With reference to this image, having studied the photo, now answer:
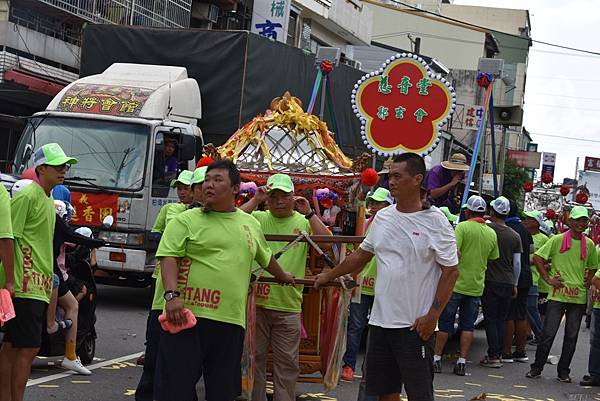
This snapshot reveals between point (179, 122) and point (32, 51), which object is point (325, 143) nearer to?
point (179, 122)

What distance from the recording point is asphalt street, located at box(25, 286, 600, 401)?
909 centimetres

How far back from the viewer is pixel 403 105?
14562mm

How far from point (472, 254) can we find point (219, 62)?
20.7 ft

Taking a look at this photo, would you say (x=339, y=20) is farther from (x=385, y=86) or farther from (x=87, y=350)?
(x=87, y=350)

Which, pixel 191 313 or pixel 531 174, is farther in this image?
pixel 531 174

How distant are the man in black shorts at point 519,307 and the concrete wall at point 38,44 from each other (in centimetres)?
1506

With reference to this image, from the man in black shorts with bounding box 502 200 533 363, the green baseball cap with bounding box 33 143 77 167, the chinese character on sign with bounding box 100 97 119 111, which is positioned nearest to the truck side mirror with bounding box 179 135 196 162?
the chinese character on sign with bounding box 100 97 119 111

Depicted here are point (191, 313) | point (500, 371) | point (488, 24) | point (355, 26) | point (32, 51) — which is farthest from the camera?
point (488, 24)

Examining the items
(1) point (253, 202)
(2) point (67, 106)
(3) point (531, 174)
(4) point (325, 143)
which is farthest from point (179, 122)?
(3) point (531, 174)

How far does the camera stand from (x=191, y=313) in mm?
6133

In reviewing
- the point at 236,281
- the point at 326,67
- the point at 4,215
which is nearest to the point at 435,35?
the point at 326,67

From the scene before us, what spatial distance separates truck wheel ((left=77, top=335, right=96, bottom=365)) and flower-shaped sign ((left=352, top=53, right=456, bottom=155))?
5525 mm

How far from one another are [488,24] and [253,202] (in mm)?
69393

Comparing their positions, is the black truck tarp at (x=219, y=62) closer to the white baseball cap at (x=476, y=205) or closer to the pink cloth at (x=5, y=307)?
the white baseball cap at (x=476, y=205)
